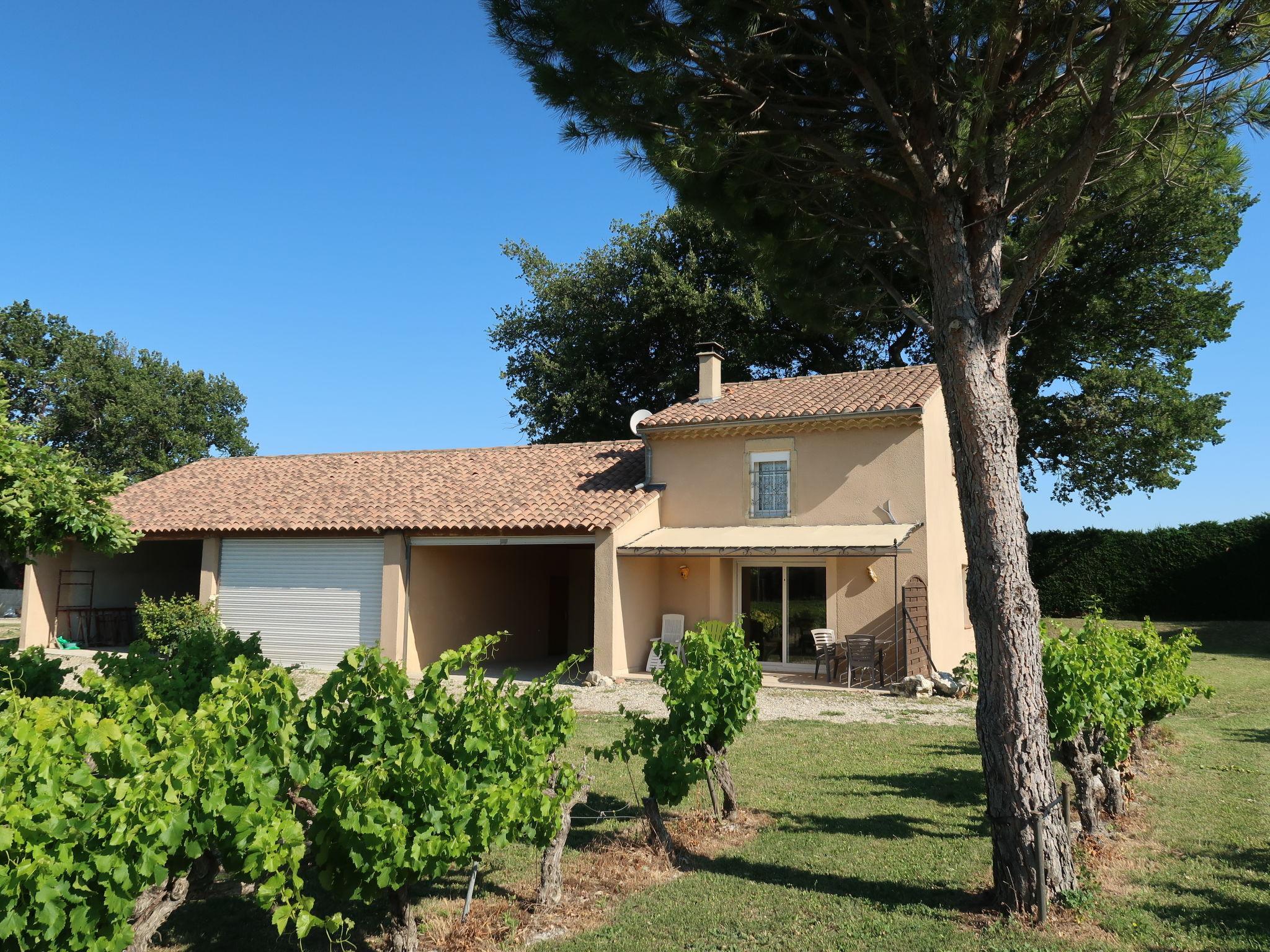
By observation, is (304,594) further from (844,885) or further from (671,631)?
(844,885)

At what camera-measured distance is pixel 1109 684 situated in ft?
28.8

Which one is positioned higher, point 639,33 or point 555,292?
point 555,292

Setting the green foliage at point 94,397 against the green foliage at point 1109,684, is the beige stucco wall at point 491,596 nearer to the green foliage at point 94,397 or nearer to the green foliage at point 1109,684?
the green foliage at point 1109,684

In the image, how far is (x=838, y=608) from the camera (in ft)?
67.9

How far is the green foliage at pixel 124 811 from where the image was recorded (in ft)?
Answer: 12.7

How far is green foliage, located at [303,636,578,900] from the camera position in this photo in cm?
502

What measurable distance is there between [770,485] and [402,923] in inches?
685

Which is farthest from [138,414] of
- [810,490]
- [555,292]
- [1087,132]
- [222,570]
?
[1087,132]

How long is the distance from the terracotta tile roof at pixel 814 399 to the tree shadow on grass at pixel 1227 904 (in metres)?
13.4

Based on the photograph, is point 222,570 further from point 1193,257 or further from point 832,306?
point 1193,257

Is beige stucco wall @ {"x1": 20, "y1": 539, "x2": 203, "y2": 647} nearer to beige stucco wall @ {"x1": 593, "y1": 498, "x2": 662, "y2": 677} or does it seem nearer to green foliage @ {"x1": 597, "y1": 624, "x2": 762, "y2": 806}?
beige stucco wall @ {"x1": 593, "y1": 498, "x2": 662, "y2": 677}

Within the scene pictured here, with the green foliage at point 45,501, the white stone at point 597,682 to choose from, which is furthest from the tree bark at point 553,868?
the white stone at point 597,682

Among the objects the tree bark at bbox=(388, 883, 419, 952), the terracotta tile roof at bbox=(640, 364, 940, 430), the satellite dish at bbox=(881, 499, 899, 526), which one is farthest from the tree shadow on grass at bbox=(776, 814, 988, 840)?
the terracotta tile roof at bbox=(640, 364, 940, 430)

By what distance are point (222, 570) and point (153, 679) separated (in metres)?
17.7
